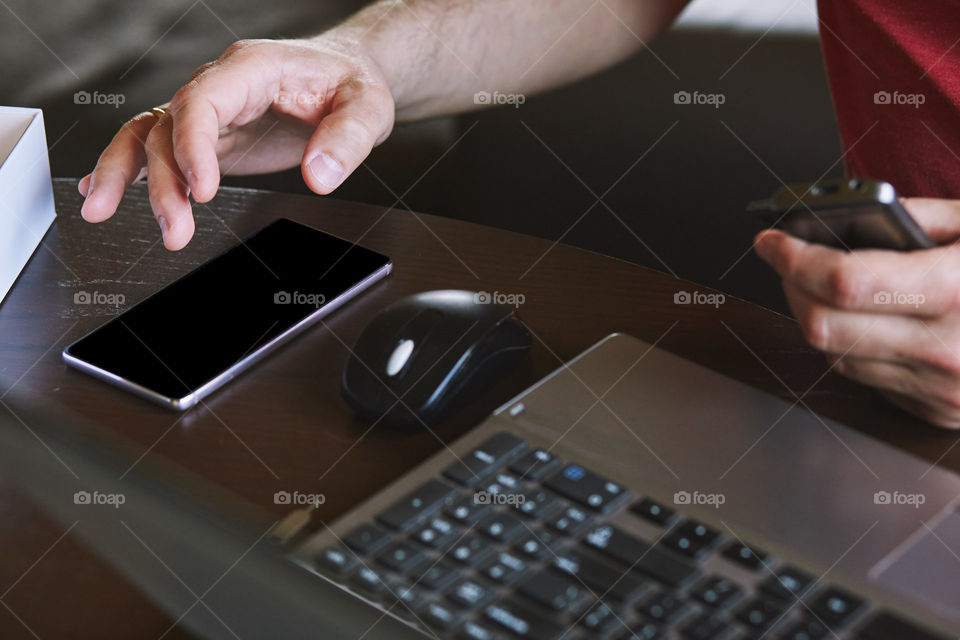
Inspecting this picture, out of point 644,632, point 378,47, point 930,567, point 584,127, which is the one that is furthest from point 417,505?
point 584,127

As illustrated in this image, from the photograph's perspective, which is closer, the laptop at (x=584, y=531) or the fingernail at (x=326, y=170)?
the laptop at (x=584, y=531)

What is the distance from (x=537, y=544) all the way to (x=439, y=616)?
6cm

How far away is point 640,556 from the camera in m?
0.47

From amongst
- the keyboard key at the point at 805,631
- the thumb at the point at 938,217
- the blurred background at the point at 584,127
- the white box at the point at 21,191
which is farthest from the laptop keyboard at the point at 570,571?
the blurred background at the point at 584,127

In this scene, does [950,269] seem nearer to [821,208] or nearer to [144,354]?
[821,208]

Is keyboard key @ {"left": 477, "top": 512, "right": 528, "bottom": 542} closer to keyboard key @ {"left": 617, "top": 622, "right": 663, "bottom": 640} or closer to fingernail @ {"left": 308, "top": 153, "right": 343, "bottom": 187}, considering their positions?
keyboard key @ {"left": 617, "top": 622, "right": 663, "bottom": 640}

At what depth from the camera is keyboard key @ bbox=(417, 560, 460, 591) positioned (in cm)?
46

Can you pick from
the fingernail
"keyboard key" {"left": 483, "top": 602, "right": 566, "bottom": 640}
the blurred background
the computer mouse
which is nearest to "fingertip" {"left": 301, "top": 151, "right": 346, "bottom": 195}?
the fingernail

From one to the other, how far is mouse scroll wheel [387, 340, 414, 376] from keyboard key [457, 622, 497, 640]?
178mm

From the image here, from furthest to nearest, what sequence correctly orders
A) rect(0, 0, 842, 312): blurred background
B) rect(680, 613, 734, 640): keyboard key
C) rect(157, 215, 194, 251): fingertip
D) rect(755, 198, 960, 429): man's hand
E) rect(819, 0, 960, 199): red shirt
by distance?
rect(0, 0, 842, 312): blurred background
rect(819, 0, 960, 199): red shirt
rect(157, 215, 194, 251): fingertip
rect(755, 198, 960, 429): man's hand
rect(680, 613, 734, 640): keyboard key

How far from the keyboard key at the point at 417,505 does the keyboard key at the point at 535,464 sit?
0.12 feet

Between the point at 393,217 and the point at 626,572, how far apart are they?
424 millimetres

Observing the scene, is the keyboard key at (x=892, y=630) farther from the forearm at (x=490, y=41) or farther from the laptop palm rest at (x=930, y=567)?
the forearm at (x=490, y=41)

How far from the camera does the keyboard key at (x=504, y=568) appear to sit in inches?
18.2
